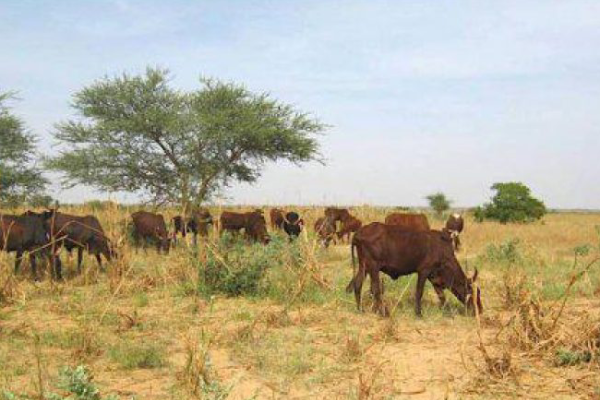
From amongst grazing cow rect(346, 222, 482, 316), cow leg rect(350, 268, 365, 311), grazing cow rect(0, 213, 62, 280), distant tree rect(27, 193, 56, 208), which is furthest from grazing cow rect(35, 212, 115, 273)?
distant tree rect(27, 193, 56, 208)

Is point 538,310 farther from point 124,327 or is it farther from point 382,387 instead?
point 124,327

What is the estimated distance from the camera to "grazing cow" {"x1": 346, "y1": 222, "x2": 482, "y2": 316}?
8539 millimetres

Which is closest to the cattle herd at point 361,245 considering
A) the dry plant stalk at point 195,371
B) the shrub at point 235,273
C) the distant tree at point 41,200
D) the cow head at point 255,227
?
the shrub at point 235,273

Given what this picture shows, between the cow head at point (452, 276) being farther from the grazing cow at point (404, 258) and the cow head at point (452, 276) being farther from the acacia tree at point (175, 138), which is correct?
the acacia tree at point (175, 138)

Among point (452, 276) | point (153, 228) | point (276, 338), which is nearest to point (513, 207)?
point (153, 228)

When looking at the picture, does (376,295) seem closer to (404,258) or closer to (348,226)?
(404,258)

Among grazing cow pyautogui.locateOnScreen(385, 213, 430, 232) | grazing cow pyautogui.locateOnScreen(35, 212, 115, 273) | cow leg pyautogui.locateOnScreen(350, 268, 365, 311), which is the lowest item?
cow leg pyautogui.locateOnScreen(350, 268, 365, 311)

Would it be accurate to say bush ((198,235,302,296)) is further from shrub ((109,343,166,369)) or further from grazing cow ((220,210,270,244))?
grazing cow ((220,210,270,244))

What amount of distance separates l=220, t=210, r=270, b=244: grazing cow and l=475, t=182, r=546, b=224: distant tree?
20.8 metres

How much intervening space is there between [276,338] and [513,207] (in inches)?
1222

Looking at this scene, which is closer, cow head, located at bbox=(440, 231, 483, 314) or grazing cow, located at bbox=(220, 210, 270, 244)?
cow head, located at bbox=(440, 231, 483, 314)

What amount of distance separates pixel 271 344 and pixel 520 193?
3215 cm

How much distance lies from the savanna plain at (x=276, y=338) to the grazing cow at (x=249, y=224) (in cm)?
723

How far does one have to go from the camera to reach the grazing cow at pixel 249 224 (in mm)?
18359
